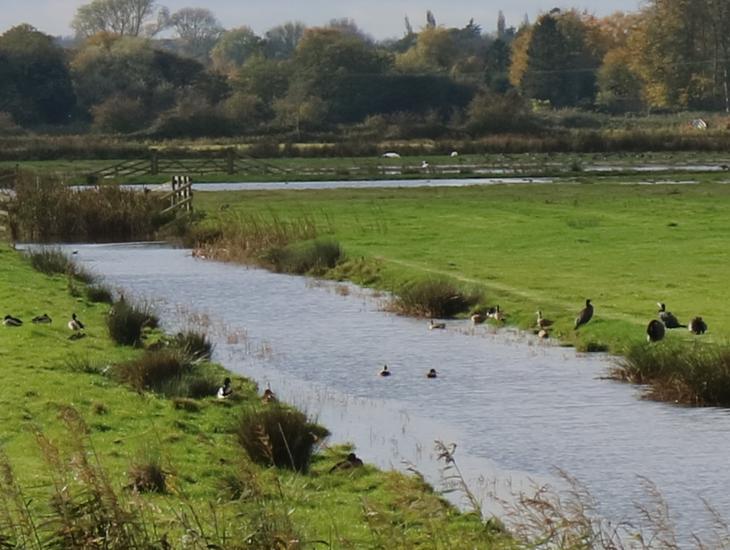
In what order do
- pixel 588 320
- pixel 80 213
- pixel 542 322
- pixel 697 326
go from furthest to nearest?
pixel 80 213
pixel 542 322
pixel 588 320
pixel 697 326

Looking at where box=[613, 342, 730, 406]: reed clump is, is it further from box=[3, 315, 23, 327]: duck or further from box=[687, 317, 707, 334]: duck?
box=[3, 315, 23, 327]: duck

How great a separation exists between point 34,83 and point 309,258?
327 feet

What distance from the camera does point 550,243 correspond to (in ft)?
142

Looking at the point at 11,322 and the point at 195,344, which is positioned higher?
the point at 11,322

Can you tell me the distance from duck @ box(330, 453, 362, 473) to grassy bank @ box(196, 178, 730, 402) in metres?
8.81

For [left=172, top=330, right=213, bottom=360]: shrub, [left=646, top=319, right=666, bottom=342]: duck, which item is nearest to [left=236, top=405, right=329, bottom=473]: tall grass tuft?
[left=172, top=330, right=213, bottom=360]: shrub

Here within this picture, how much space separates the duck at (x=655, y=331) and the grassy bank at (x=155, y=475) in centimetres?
637

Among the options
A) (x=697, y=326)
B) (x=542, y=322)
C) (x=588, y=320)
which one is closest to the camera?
(x=697, y=326)

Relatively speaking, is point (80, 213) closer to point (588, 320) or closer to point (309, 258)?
point (309, 258)

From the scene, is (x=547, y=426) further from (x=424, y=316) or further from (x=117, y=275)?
(x=117, y=275)

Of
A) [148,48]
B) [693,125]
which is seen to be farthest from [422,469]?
[148,48]

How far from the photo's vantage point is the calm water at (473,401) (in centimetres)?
1772

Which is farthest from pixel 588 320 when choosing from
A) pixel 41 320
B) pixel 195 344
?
pixel 41 320

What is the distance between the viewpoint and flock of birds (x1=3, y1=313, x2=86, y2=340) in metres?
26.7
